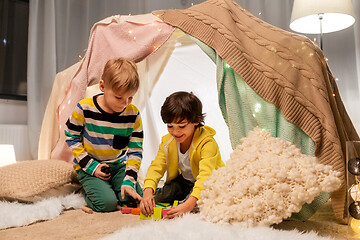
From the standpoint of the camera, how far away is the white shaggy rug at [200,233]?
27.8 inches

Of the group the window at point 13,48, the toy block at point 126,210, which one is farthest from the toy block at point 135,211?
the window at point 13,48

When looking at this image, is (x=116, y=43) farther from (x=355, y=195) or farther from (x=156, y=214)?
(x=355, y=195)

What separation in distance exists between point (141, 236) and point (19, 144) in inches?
78.5

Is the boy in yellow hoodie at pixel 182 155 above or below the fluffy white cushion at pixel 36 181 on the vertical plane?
above

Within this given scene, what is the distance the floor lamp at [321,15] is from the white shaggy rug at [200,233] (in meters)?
1.58

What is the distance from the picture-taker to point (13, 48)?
8.11ft

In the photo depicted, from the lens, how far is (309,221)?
99cm

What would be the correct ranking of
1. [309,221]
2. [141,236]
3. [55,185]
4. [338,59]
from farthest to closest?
[338,59], [55,185], [309,221], [141,236]

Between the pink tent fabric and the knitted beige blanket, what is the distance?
0.30 m

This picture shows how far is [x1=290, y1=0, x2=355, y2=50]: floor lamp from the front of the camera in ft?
6.26

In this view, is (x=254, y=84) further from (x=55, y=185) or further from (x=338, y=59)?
(x=338, y=59)

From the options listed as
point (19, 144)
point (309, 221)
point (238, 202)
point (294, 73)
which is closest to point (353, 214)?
point (309, 221)

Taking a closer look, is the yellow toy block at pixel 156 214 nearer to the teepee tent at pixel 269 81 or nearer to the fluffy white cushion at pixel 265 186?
the fluffy white cushion at pixel 265 186

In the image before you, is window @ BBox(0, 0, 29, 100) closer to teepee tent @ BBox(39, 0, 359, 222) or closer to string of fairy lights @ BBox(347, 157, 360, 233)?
teepee tent @ BBox(39, 0, 359, 222)
